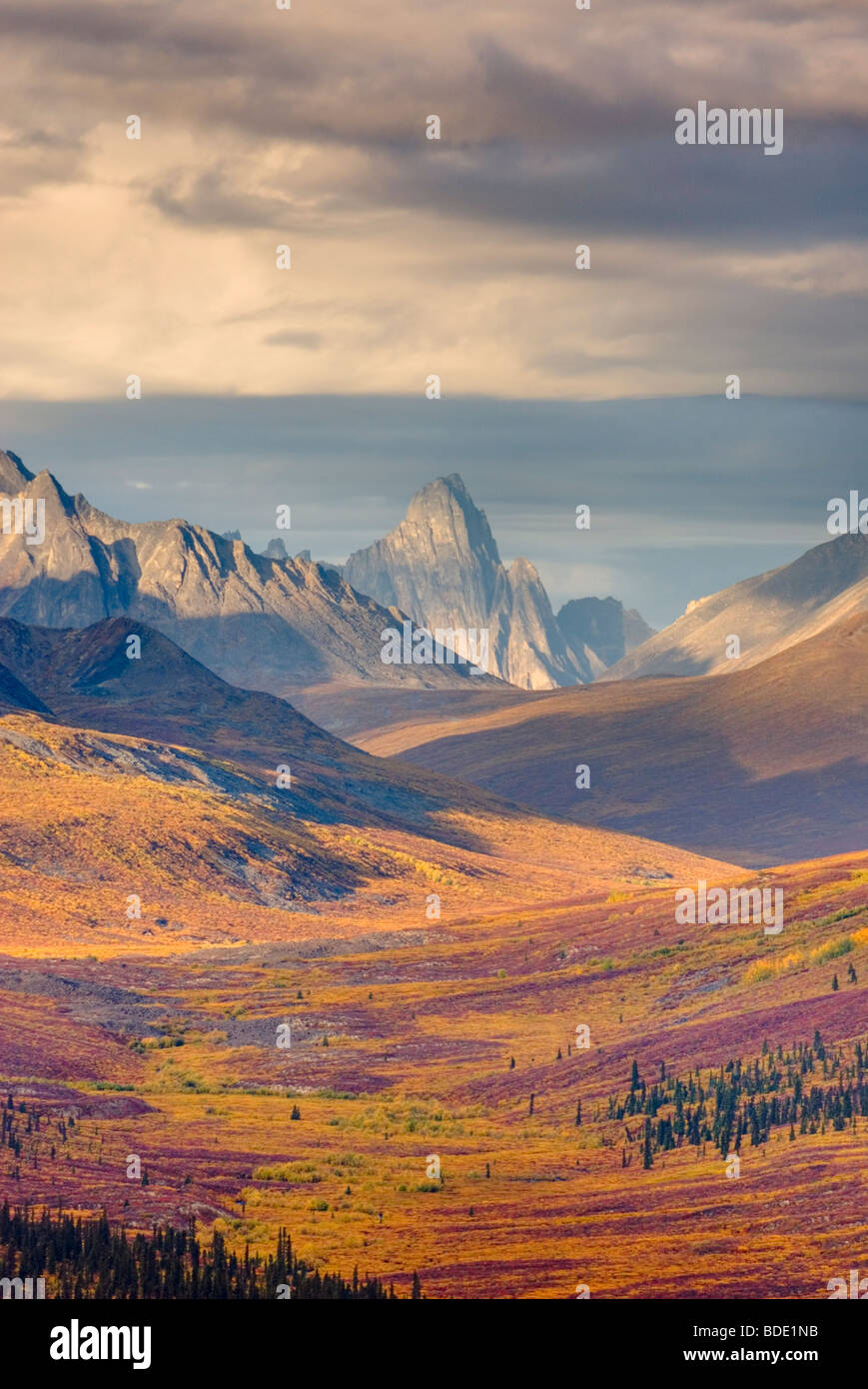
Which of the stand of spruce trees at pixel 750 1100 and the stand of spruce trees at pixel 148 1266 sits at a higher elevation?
the stand of spruce trees at pixel 750 1100

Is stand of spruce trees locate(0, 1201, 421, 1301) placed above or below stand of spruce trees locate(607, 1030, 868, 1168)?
below

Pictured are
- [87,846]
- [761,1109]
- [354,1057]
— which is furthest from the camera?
[87,846]

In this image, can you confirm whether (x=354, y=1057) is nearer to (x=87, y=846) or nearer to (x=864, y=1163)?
(x=864, y=1163)

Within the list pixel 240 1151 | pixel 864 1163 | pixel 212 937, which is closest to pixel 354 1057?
pixel 240 1151

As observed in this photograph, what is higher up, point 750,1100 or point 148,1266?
point 750,1100

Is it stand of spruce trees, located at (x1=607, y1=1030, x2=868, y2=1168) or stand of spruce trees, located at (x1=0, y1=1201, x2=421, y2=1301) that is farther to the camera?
stand of spruce trees, located at (x1=607, y1=1030, x2=868, y2=1168)

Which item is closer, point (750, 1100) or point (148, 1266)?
point (148, 1266)

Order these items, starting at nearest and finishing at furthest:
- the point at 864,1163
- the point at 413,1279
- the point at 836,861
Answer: the point at 413,1279, the point at 864,1163, the point at 836,861
